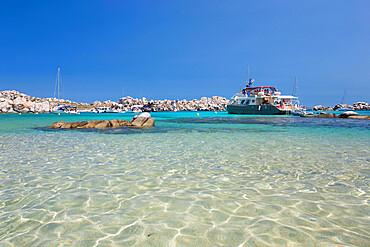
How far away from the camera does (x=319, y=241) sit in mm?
3098

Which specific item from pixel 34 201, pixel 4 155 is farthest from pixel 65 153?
pixel 34 201

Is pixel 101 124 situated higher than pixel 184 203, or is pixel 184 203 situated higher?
pixel 101 124

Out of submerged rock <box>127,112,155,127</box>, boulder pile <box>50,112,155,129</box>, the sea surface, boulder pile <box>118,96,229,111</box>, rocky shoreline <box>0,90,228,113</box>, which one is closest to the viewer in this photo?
the sea surface

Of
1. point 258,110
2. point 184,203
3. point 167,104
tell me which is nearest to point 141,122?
point 184,203

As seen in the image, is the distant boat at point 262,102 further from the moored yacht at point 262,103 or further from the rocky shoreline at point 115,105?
the rocky shoreline at point 115,105

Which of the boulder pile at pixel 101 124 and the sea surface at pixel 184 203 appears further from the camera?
the boulder pile at pixel 101 124

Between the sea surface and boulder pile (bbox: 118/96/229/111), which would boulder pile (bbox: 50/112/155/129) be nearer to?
the sea surface

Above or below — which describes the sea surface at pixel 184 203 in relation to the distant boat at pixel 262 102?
below

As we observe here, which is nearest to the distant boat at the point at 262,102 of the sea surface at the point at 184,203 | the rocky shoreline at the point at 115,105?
the sea surface at the point at 184,203

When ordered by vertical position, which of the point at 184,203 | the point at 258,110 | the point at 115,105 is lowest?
the point at 184,203

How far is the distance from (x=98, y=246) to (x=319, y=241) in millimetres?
3066

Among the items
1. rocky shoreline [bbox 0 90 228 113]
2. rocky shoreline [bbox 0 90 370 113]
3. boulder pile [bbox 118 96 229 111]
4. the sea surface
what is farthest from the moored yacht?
boulder pile [bbox 118 96 229 111]

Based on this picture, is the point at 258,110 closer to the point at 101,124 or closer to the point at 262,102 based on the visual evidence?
the point at 262,102

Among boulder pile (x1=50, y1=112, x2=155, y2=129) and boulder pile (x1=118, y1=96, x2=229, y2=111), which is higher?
boulder pile (x1=118, y1=96, x2=229, y2=111)
